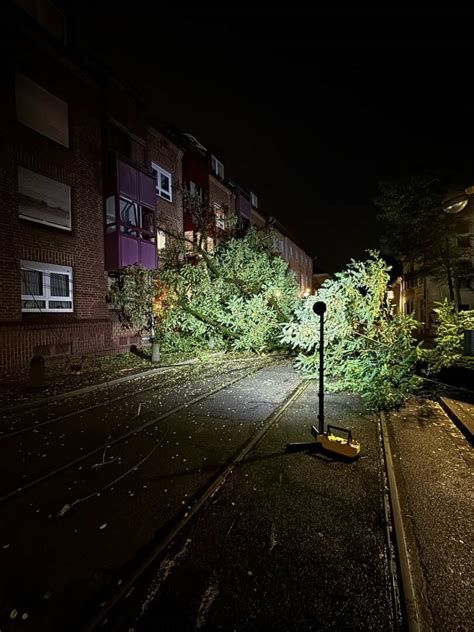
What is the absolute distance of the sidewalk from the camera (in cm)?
211

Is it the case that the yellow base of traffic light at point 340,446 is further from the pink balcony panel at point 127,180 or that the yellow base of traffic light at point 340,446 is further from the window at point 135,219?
the pink balcony panel at point 127,180

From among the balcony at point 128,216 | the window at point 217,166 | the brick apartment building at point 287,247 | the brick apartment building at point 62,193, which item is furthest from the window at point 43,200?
the brick apartment building at point 287,247

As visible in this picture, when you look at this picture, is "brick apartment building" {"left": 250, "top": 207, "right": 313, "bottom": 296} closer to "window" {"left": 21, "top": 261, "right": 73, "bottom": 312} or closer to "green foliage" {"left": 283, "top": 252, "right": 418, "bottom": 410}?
"window" {"left": 21, "top": 261, "right": 73, "bottom": 312}

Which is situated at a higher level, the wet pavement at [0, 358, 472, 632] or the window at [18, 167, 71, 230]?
the window at [18, 167, 71, 230]

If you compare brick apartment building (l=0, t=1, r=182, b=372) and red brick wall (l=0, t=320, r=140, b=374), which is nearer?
red brick wall (l=0, t=320, r=140, b=374)

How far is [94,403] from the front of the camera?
690cm

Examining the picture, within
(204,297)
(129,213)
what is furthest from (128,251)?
(204,297)

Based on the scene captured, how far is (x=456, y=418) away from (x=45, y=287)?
42.4 ft

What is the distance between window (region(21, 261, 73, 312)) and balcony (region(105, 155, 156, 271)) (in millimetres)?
2214

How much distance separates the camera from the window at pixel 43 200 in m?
11.1

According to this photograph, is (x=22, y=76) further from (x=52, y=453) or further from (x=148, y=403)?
(x=52, y=453)

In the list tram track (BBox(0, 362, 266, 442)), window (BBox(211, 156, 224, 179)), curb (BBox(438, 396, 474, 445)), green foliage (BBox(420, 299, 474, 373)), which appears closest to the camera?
curb (BBox(438, 396, 474, 445))

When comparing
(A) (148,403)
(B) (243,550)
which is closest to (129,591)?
(B) (243,550)

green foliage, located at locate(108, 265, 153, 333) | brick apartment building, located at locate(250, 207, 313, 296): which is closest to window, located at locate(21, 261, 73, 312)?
green foliage, located at locate(108, 265, 153, 333)
